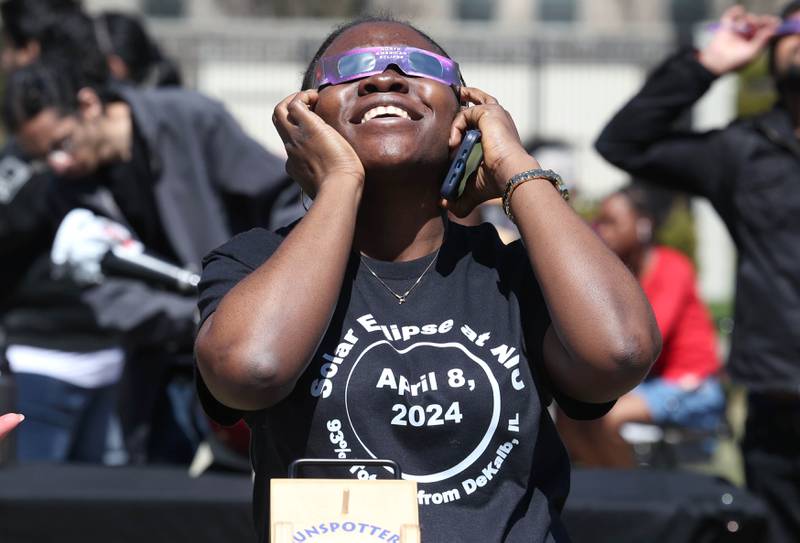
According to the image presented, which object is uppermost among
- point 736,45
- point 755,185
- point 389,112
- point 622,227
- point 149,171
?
point 389,112

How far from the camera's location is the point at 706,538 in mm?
3645

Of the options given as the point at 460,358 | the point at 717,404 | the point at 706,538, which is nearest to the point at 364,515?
the point at 460,358

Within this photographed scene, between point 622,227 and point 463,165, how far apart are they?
13.9ft

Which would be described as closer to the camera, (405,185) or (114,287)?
(405,185)

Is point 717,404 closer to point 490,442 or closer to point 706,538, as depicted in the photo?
point 706,538

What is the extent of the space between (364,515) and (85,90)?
3.18m

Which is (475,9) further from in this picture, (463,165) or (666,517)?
(463,165)

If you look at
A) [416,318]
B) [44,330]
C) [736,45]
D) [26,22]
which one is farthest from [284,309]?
[26,22]

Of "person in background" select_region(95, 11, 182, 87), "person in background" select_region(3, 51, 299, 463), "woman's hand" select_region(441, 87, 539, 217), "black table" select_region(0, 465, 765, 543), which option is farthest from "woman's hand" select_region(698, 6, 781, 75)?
"person in background" select_region(95, 11, 182, 87)

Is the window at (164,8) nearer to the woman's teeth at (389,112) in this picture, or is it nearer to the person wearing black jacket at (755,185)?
the person wearing black jacket at (755,185)

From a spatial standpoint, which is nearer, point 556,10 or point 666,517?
point 666,517

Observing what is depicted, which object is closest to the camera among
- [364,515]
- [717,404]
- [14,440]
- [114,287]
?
[364,515]

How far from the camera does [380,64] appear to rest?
7.22 ft

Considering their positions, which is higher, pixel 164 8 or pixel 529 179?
pixel 529 179
